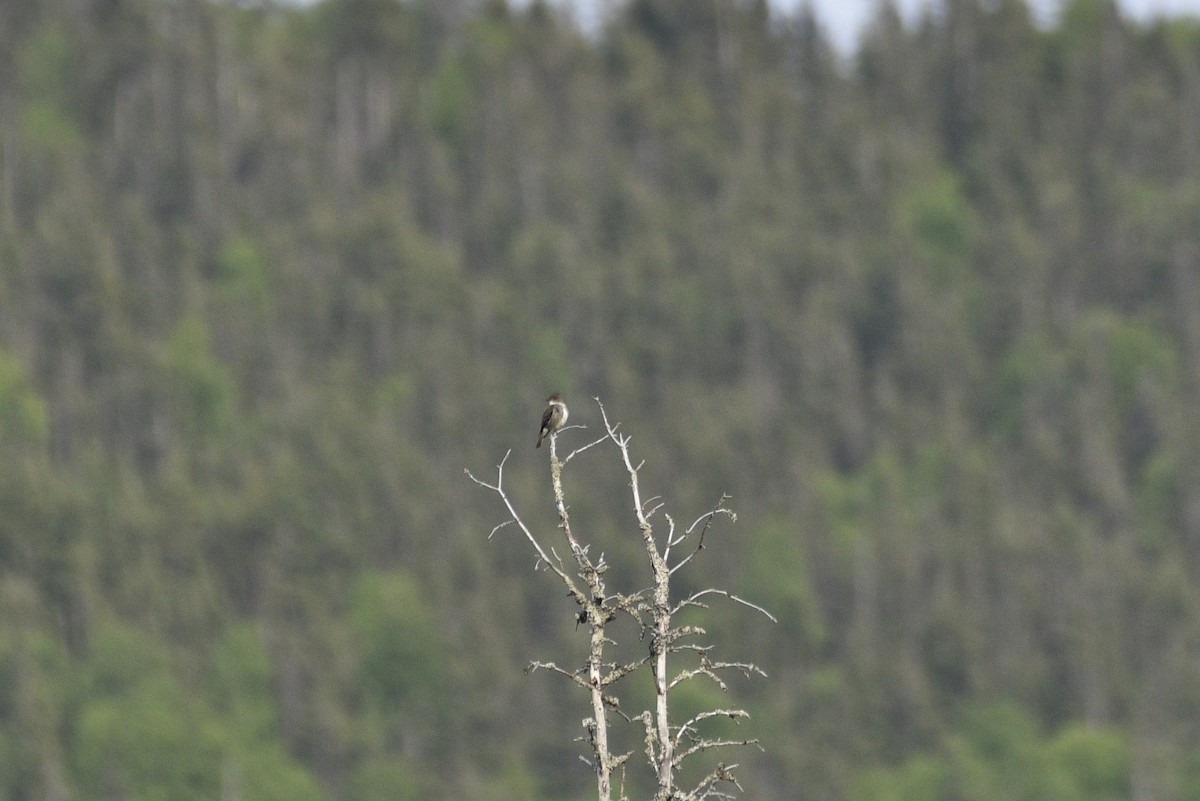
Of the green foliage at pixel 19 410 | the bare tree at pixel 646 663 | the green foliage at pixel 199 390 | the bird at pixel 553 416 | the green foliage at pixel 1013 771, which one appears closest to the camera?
the bare tree at pixel 646 663

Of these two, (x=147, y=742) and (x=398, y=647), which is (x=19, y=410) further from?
(x=147, y=742)

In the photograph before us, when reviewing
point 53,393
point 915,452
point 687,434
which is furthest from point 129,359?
point 915,452

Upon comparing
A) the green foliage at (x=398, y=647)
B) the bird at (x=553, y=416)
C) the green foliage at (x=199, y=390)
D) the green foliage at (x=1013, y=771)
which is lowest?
the bird at (x=553, y=416)

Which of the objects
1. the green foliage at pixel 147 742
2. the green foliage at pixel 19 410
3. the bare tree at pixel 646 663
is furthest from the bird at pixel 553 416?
the green foliage at pixel 19 410

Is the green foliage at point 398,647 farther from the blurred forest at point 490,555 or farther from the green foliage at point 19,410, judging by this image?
the green foliage at point 19,410

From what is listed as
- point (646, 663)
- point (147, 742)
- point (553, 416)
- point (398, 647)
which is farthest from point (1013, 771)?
point (646, 663)

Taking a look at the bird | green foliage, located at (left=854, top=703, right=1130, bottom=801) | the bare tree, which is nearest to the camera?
the bare tree

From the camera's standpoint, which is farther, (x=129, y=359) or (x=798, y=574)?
(x=129, y=359)

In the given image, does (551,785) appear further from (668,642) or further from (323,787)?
(668,642)

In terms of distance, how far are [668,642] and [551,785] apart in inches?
5012

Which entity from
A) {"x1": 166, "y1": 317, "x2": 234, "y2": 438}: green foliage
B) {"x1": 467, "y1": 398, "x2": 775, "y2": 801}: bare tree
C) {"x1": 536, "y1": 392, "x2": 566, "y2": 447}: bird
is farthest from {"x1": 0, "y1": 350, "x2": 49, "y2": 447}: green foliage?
{"x1": 467, "y1": 398, "x2": 775, "y2": 801}: bare tree

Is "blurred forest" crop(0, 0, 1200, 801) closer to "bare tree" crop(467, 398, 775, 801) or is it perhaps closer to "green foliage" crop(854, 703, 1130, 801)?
"green foliage" crop(854, 703, 1130, 801)

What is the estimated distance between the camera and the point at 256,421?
187 metres

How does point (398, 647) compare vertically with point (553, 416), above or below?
above
